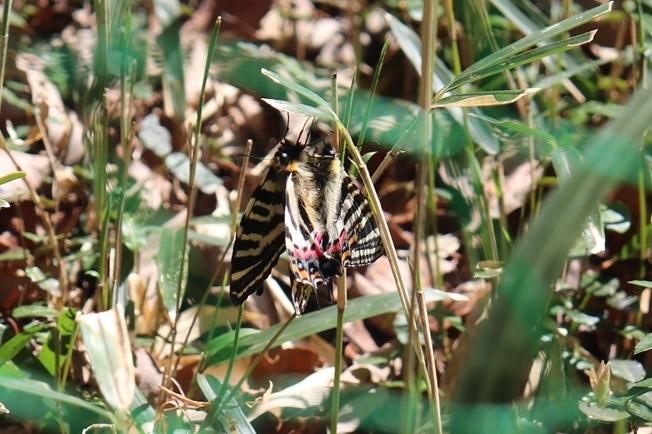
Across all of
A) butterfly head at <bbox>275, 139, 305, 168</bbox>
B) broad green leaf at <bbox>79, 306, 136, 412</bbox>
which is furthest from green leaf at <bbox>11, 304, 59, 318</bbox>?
broad green leaf at <bbox>79, 306, 136, 412</bbox>

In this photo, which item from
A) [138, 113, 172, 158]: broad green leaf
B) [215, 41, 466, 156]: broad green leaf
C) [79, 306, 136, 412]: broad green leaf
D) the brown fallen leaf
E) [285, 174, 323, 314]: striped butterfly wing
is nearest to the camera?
[79, 306, 136, 412]: broad green leaf

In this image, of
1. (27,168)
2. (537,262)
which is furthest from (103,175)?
(537,262)

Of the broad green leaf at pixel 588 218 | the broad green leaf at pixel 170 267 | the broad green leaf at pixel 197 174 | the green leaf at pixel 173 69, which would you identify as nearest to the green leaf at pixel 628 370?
the broad green leaf at pixel 588 218

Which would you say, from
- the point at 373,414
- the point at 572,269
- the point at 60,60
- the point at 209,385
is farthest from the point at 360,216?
the point at 60,60

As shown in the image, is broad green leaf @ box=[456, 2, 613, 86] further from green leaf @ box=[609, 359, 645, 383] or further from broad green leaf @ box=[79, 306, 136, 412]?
green leaf @ box=[609, 359, 645, 383]

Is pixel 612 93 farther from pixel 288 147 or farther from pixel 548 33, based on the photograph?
pixel 548 33

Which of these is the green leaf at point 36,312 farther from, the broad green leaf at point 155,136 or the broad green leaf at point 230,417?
the broad green leaf at point 155,136

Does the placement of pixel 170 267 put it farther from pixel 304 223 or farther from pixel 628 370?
A: pixel 628 370
